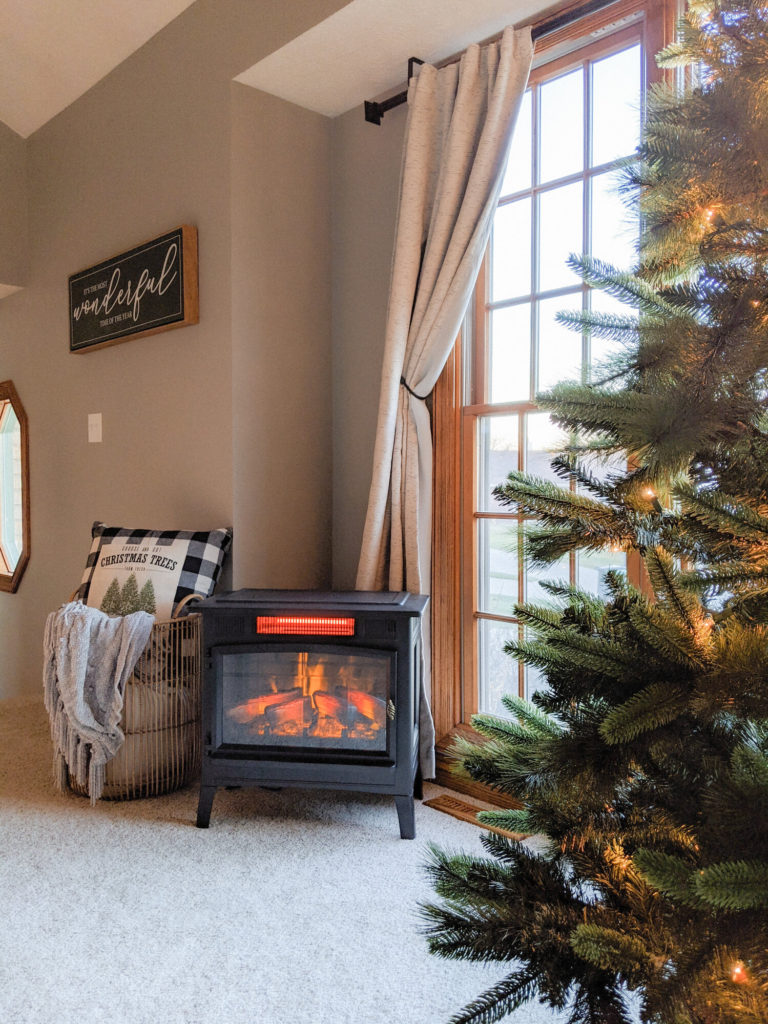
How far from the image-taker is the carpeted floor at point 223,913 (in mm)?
1544

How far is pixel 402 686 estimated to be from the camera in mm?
2221

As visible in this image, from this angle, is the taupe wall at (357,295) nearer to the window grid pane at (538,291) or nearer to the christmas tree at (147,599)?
the window grid pane at (538,291)

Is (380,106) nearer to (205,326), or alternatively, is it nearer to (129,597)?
(205,326)

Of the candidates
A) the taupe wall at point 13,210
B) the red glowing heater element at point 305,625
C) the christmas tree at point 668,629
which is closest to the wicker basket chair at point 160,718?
the red glowing heater element at point 305,625

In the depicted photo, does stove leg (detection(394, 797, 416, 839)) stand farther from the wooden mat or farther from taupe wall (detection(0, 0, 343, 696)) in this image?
taupe wall (detection(0, 0, 343, 696))

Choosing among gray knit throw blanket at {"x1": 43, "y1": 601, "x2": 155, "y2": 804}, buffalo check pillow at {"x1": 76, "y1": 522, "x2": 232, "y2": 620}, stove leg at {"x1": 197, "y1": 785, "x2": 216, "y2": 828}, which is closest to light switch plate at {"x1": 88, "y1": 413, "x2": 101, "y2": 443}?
buffalo check pillow at {"x1": 76, "y1": 522, "x2": 232, "y2": 620}

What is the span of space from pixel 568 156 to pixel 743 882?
226 centimetres

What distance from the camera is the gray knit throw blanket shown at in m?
2.44

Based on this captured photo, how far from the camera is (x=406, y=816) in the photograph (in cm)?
224

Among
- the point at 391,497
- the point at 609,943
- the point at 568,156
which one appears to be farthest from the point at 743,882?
the point at 568,156

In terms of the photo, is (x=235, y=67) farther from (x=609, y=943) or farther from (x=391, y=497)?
(x=609, y=943)

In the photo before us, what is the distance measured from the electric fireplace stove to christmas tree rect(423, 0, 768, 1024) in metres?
1.21

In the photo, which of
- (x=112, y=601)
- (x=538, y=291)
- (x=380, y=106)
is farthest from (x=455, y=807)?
(x=380, y=106)

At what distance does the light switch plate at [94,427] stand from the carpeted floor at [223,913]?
155 centimetres
